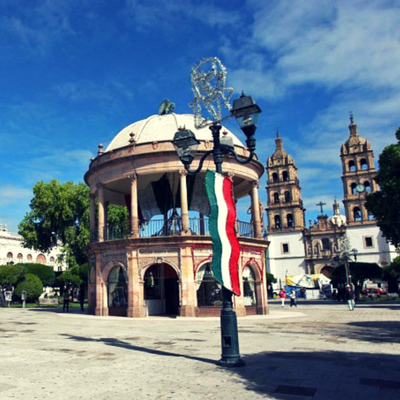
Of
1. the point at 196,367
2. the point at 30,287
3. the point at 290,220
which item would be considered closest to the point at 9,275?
the point at 30,287

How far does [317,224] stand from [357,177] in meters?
11.5

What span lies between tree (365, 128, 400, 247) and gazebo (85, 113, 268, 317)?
11.4 metres

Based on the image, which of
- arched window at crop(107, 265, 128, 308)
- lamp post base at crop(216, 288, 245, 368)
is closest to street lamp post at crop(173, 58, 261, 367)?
lamp post base at crop(216, 288, 245, 368)

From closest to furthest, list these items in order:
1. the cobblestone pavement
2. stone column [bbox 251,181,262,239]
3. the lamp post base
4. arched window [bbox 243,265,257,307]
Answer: the cobblestone pavement → the lamp post base → arched window [bbox 243,265,257,307] → stone column [bbox 251,181,262,239]

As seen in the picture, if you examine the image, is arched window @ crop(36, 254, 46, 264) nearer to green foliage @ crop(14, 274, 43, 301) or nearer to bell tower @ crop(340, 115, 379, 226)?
green foliage @ crop(14, 274, 43, 301)

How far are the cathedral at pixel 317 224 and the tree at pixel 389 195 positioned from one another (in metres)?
41.3

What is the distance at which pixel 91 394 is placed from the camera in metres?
6.80

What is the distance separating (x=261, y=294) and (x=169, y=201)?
30.6ft

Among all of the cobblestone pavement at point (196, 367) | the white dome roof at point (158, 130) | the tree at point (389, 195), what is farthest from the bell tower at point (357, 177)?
the cobblestone pavement at point (196, 367)

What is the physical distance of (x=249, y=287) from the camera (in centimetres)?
2677

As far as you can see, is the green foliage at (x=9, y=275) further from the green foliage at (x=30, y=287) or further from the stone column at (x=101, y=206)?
the stone column at (x=101, y=206)

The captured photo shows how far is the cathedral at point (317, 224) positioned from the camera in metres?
73.1

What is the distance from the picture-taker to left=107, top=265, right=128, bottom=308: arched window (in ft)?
84.7

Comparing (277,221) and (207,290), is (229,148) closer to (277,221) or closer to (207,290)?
(207,290)
